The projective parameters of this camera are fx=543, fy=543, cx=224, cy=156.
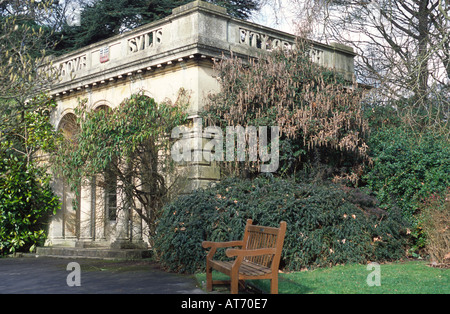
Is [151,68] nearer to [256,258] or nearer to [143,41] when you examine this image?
[143,41]

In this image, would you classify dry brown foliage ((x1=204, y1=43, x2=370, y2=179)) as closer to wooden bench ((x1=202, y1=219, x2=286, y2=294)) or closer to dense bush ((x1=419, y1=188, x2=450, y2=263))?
dense bush ((x1=419, y1=188, x2=450, y2=263))

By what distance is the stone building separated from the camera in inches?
523

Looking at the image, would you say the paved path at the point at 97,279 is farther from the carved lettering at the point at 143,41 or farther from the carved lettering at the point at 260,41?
the carved lettering at the point at 260,41

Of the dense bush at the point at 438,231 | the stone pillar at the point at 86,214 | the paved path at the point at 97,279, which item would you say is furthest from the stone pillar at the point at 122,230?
the dense bush at the point at 438,231

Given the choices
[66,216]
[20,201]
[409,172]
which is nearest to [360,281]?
[409,172]

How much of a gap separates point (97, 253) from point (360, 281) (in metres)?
7.51

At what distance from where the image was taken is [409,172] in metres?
12.9

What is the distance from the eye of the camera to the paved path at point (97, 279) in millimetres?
8086

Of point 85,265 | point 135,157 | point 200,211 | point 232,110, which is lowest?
point 85,265

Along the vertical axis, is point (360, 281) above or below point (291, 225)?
below

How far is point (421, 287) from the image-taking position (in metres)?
7.61
